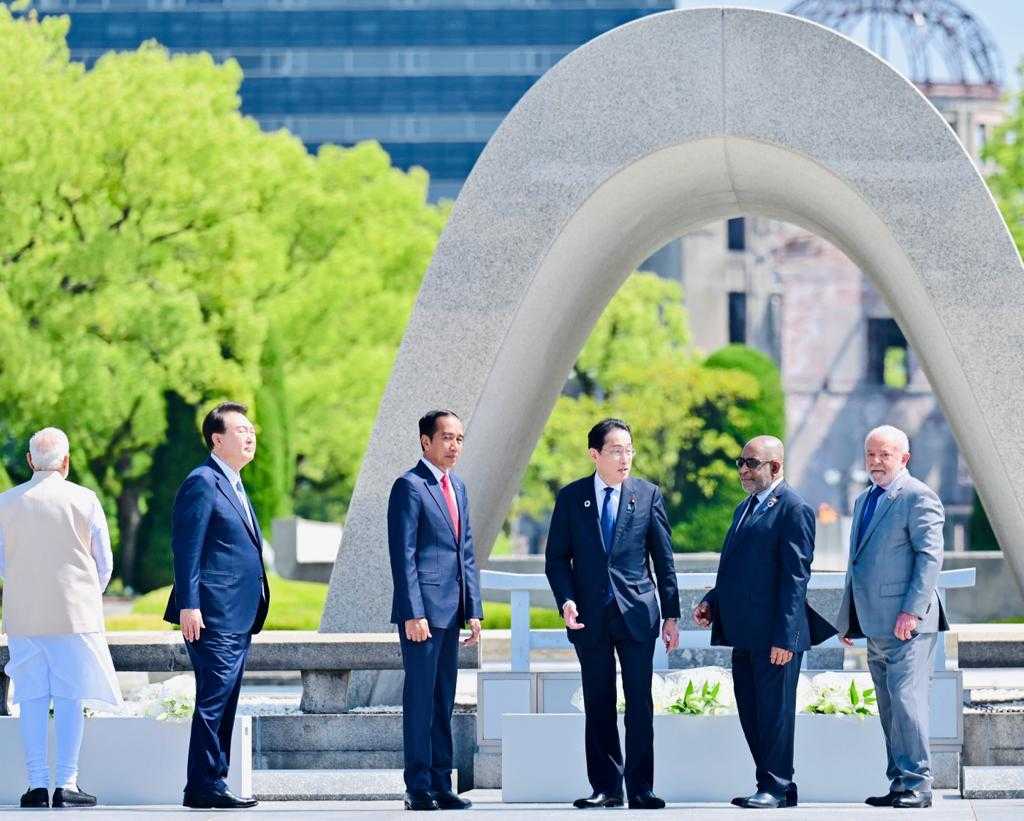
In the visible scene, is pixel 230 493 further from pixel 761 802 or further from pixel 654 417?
pixel 654 417

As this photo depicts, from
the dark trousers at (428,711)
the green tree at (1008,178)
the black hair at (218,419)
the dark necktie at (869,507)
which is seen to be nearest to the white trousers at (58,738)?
the black hair at (218,419)

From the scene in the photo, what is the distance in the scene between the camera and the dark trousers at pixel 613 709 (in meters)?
8.90

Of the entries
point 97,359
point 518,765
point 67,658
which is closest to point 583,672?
point 518,765

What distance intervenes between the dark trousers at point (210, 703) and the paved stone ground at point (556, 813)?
18 centimetres

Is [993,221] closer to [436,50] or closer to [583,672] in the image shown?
[583,672]

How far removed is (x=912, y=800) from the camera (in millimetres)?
8875

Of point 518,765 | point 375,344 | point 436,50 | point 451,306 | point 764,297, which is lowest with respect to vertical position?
point 518,765

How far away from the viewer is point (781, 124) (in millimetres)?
11891

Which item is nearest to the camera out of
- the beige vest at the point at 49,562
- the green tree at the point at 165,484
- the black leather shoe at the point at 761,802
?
the black leather shoe at the point at 761,802

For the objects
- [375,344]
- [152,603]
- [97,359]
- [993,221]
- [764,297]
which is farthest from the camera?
[764,297]

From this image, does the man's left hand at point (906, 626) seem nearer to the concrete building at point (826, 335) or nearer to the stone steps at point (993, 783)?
the stone steps at point (993, 783)

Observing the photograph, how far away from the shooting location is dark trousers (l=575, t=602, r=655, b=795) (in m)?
8.90

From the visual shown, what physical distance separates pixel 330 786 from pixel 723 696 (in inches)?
87.6

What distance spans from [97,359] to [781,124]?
1542 centimetres
